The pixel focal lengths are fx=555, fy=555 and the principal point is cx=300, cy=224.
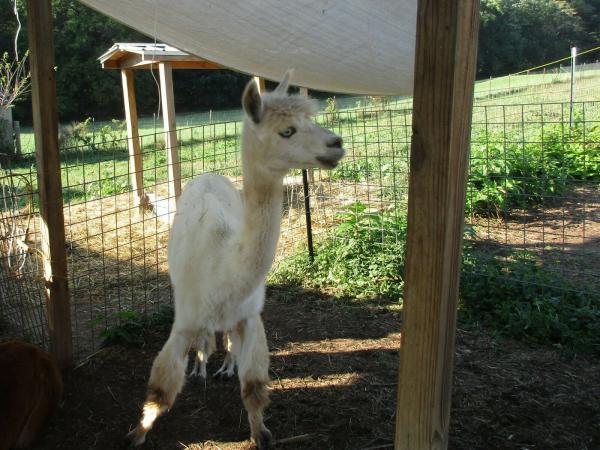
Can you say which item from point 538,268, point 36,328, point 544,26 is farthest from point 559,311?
point 544,26

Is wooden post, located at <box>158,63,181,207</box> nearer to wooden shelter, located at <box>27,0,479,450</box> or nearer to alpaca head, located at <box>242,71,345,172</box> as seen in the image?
alpaca head, located at <box>242,71,345,172</box>

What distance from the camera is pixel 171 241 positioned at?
3.86 meters

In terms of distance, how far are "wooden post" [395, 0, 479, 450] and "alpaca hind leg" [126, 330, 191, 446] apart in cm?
187

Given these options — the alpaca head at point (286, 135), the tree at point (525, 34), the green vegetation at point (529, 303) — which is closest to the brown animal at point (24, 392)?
the alpaca head at point (286, 135)

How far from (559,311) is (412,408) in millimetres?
3783

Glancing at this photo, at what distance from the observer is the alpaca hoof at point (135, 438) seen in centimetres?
326

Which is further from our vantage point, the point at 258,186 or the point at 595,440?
the point at 595,440

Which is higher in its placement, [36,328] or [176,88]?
[176,88]

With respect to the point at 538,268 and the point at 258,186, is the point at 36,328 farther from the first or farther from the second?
the point at 538,268

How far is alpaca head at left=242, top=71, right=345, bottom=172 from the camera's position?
2.64 meters

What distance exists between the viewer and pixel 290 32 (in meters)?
3.62

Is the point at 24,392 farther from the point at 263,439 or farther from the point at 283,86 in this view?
the point at 283,86

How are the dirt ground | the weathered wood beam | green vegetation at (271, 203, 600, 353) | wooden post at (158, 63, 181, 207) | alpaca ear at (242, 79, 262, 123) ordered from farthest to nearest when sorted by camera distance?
the weathered wood beam
wooden post at (158, 63, 181, 207)
green vegetation at (271, 203, 600, 353)
the dirt ground
alpaca ear at (242, 79, 262, 123)

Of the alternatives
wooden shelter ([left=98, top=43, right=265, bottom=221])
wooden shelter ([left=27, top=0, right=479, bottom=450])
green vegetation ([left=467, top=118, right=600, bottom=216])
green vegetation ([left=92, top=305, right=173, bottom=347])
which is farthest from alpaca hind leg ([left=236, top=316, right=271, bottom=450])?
green vegetation ([left=467, top=118, right=600, bottom=216])
